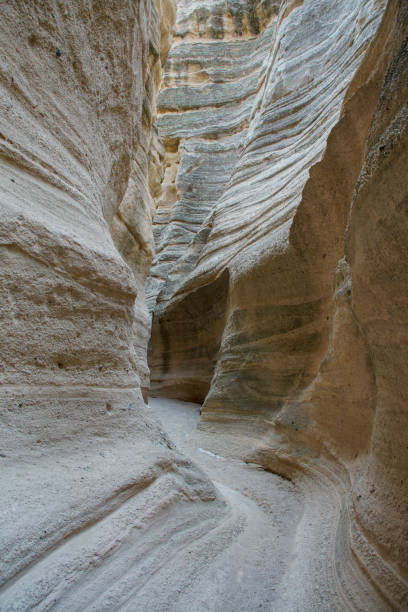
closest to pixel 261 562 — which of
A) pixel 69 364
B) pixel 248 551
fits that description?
pixel 248 551

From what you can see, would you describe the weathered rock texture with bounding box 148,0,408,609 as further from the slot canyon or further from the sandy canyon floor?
the sandy canyon floor

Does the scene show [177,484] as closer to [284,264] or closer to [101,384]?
[101,384]

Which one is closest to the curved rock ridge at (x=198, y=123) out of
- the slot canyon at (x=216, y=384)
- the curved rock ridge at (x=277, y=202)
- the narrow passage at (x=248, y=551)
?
the curved rock ridge at (x=277, y=202)

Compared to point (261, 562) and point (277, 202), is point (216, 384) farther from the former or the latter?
point (261, 562)

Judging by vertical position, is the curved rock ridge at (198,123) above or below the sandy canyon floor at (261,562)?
above

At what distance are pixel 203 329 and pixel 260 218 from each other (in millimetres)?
3027

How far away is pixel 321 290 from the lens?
156 inches

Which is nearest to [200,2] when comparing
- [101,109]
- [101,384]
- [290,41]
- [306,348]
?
[290,41]

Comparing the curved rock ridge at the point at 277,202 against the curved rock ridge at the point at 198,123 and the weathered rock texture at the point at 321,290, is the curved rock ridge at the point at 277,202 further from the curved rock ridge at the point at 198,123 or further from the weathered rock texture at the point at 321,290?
the curved rock ridge at the point at 198,123

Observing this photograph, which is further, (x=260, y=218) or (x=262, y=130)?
(x=262, y=130)

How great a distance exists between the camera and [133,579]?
4.48ft

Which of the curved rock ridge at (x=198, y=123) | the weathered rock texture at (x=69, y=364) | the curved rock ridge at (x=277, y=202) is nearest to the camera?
the weathered rock texture at (x=69, y=364)

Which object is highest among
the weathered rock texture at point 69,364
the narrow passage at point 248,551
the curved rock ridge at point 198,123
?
the curved rock ridge at point 198,123

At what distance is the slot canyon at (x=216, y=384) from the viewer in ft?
4.55
